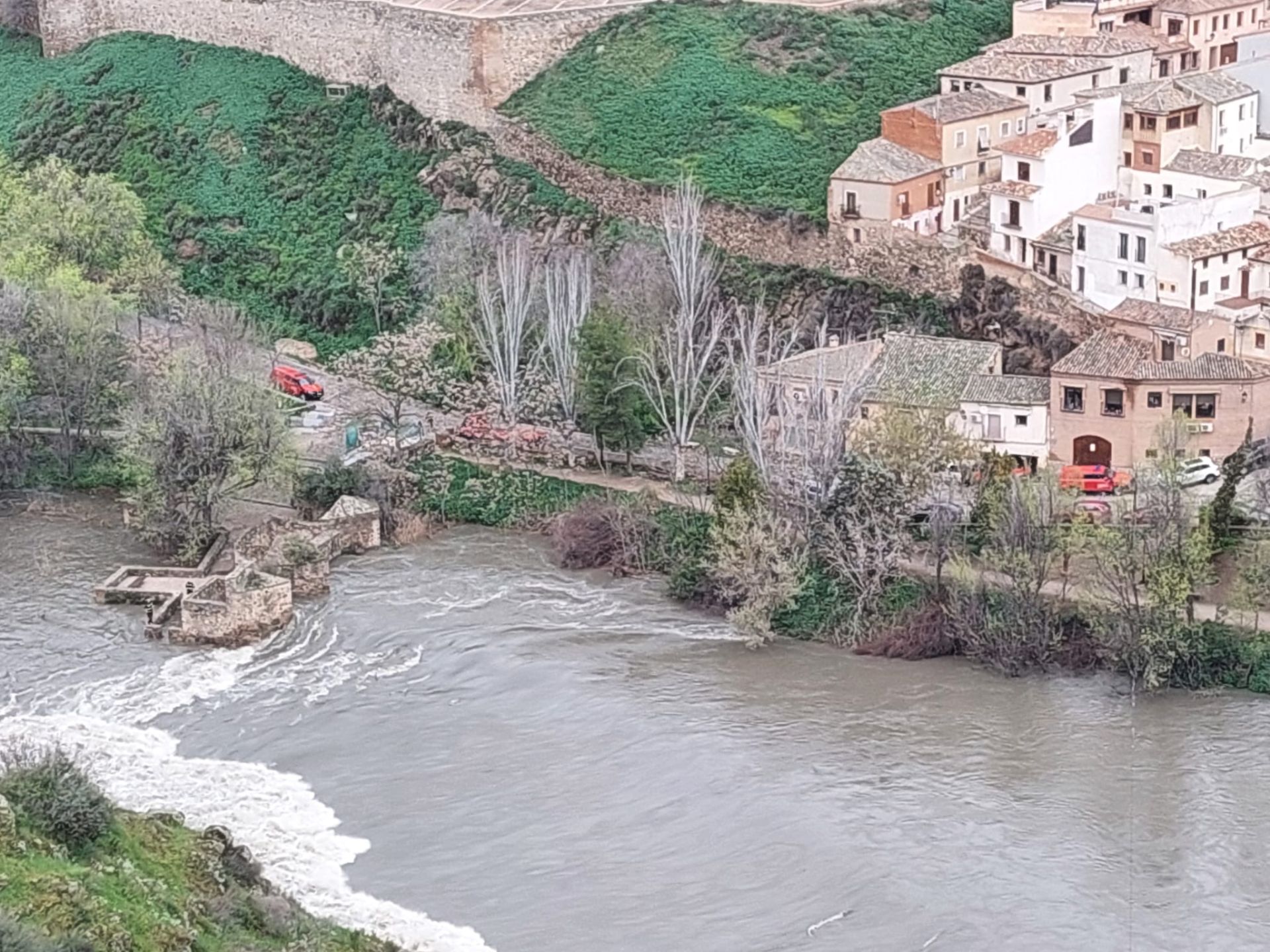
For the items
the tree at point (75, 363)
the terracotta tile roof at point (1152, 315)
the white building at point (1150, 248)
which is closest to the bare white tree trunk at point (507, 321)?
the tree at point (75, 363)

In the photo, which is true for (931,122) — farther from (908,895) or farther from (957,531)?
(908,895)

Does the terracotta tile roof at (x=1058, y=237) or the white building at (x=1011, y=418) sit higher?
the terracotta tile roof at (x=1058, y=237)

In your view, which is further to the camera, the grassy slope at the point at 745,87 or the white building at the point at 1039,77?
the grassy slope at the point at 745,87

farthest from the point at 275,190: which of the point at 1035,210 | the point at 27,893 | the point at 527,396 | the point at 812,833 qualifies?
the point at 27,893

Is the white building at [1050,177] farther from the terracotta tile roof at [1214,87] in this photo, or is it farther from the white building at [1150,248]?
the terracotta tile roof at [1214,87]

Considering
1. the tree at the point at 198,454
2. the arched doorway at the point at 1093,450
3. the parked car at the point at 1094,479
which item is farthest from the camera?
the tree at the point at 198,454

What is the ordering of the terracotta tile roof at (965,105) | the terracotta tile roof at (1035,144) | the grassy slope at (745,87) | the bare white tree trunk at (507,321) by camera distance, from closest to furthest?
the bare white tree trunk at (507,321), the terracotta tile roof at (1035,144), the terracotta tile roof at (965,105), the grassy slope at (745,87)

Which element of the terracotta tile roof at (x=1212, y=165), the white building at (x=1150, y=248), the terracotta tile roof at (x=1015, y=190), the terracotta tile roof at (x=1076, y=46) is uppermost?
the terracotta tile roof at (x=1076, y=46)

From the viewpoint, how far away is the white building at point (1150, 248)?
43156 millimetres

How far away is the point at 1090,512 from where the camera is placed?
1505 inches

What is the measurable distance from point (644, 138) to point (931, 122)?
7.00 meters

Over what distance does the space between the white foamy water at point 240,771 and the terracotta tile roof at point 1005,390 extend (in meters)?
10.8

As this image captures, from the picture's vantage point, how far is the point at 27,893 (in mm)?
23250

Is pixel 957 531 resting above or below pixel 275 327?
below
